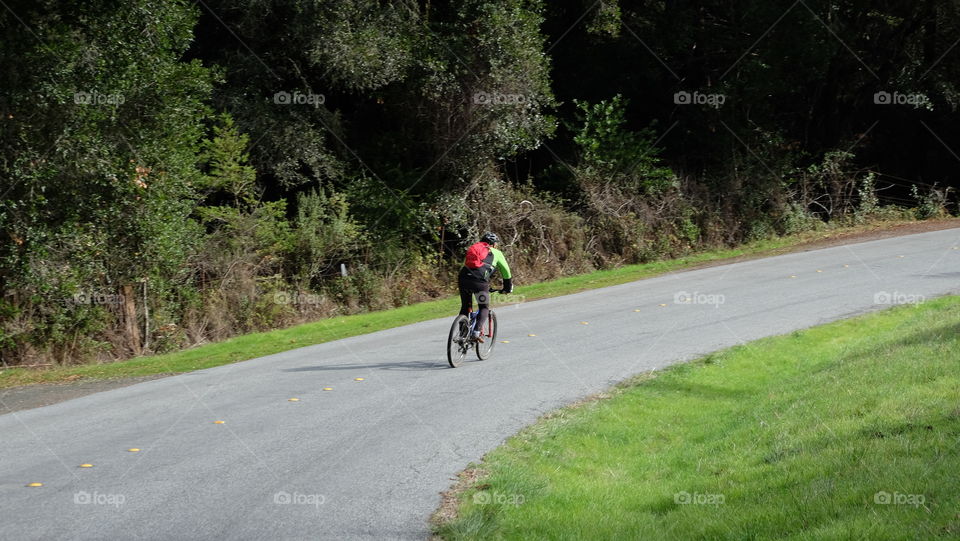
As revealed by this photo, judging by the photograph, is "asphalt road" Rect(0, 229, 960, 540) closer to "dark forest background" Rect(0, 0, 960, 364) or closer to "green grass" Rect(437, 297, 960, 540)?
"green grass" Rect(437, 297, 960, 540)

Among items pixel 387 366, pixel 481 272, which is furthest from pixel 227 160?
pixel 481 272

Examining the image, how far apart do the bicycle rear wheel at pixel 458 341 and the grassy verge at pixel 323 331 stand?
14.2 feet

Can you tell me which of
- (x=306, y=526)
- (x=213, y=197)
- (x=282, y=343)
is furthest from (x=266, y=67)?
(x=306, y=526)

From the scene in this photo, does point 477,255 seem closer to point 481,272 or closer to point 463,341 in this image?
point 481,272

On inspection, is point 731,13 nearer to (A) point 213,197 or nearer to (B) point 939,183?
(B) point 939,183

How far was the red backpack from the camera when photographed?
1466cm

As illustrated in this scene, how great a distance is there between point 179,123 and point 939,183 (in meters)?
25.9

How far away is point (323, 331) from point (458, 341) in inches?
238

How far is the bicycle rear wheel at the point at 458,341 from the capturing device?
14242mm

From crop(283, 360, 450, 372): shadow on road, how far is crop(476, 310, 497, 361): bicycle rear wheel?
661 mm

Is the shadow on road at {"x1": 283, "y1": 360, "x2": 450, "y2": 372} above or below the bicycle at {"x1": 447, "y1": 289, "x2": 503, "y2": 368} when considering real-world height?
below

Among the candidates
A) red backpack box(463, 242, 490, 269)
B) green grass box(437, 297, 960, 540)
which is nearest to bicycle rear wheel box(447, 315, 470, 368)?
red backpack box(463, 242, 490, 269)

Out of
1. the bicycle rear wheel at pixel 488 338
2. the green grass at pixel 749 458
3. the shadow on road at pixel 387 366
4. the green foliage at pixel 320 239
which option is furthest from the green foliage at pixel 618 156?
the green grass at pixel 749 458

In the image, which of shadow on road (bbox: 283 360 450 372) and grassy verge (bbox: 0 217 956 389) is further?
grassy verge (bbox: 0 217 956 389)
